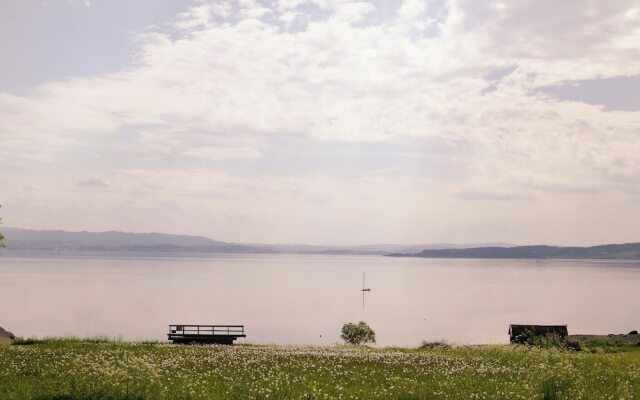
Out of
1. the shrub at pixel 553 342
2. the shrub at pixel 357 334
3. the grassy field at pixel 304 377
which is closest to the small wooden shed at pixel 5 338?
the grassy field at pixel 304 377

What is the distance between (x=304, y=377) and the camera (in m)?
25.9

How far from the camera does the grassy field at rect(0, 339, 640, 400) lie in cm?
2238

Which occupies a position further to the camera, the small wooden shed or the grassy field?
the small wooden shed

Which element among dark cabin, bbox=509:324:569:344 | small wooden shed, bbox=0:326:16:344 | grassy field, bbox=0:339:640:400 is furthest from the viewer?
dark cabin, bbox=509:324:569:344

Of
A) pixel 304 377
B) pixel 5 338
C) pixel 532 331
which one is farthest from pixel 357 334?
pixel 304 377

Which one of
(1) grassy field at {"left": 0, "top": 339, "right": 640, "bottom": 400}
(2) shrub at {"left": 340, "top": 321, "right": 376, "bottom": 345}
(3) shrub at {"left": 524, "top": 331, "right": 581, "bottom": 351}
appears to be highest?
(1) grassy field at {"left": 0, "top": 339, "right": 640, "bottom": 400}

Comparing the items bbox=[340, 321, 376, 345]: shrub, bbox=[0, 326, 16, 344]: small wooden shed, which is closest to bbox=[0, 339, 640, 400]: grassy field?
bbox=[0, 326, 16, 344]: small wooden shed

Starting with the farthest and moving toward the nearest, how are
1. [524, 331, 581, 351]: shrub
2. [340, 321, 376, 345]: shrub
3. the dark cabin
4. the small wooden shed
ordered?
1. [340, 321, 376, 345]: shrub
2. the dark cabin
3. the small wooden shed
4. [524, 331, 581, 351]: shrub

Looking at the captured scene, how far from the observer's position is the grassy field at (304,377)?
22.4m

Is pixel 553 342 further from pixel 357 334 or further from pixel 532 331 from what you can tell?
pixel 357 334

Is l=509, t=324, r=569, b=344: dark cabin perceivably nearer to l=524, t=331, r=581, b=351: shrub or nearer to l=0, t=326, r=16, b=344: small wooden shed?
l=524, t=331, r=581, b=351: shrub

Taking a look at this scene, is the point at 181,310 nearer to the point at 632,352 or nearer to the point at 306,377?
the point at 632,352

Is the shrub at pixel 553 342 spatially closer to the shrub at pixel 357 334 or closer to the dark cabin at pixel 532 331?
the dark cabin at pixel 532 331

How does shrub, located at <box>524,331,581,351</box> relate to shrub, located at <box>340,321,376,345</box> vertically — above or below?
above
